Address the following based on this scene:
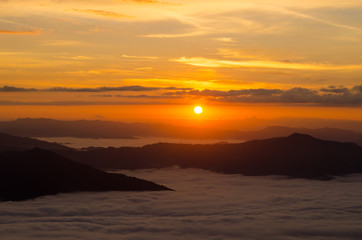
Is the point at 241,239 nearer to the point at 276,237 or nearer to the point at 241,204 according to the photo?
the point at 276,237

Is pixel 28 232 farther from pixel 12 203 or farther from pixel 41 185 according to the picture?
pixel 41 185

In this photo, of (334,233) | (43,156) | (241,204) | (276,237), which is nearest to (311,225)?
(334,233)

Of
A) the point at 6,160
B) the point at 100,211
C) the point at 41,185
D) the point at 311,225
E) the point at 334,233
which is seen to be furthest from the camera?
the point at 6,160

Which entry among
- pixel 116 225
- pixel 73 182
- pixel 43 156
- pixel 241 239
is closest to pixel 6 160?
pixel 43 156

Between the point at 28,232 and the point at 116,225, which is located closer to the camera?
the point at 28,232

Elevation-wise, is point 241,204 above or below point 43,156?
below

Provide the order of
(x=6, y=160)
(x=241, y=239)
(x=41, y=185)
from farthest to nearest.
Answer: (x=6, y=160)
(x=41, y=185)
(x=241, y=239)
